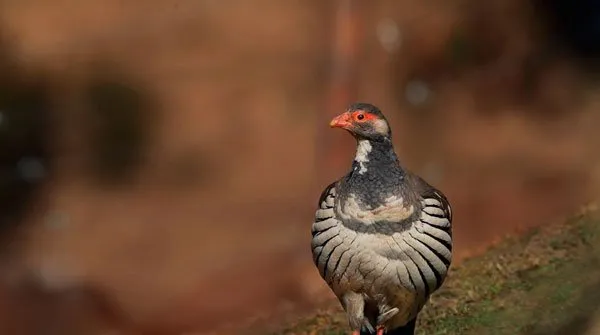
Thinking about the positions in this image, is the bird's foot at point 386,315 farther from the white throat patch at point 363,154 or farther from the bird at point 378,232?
the white throat patch at point 363,154

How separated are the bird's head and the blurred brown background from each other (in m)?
1.79

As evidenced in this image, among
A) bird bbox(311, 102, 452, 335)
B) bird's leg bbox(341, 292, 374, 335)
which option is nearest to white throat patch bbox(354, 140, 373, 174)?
bird bbox(311, 102, 452, 335)

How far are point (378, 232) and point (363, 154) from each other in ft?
1.00

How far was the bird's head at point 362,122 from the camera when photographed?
377 cm

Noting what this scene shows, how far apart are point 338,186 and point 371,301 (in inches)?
17.4

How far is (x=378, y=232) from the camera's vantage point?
145 inches

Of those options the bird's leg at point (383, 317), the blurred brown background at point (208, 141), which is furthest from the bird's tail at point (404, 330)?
the blurred brown background at point (208, 141)

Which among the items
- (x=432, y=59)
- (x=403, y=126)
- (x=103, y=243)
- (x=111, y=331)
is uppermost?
(x=432, y=59)

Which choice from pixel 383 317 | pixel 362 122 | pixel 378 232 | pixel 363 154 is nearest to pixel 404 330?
pixel 383 317

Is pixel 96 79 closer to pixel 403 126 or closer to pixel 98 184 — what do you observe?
pixel 98 184

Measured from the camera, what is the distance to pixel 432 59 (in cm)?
614

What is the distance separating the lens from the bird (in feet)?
12.1

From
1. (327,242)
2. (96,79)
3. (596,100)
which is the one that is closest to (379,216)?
(327,242)

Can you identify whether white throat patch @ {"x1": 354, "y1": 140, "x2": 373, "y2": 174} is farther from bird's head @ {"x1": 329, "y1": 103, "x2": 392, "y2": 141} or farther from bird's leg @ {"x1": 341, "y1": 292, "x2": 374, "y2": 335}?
bird's leg @ {"x1": 341, "y1": 292, "x2": 374, "y2": 335}
